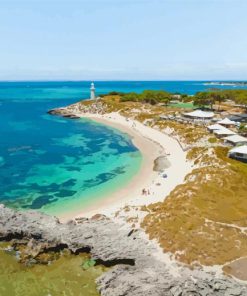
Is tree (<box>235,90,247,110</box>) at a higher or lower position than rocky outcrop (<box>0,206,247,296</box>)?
higher

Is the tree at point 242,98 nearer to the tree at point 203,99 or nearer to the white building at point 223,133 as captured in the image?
the tree at point 203,99

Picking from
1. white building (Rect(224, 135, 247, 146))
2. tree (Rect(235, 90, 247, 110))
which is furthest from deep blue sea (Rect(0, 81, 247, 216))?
tree (Rect(235, 90, 247, 110))

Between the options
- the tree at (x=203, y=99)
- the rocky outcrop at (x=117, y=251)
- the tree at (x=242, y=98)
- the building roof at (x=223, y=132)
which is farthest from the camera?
the tree at (x=203, y=99)

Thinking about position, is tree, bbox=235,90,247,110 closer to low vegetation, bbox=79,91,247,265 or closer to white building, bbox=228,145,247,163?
low vegetation, bbox=79,91,247,265

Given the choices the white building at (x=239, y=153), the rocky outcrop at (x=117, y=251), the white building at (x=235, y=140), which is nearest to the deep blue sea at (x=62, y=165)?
the rocky outcrop at (x=117, y=251)

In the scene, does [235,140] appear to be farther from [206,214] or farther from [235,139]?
[206,214]

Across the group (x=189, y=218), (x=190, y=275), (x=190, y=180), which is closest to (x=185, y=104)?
(x=190, y=180)

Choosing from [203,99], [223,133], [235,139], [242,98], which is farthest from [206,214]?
[203,99]
